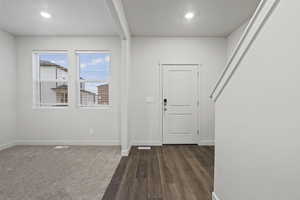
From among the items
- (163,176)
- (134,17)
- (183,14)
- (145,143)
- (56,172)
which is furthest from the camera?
(145,143)

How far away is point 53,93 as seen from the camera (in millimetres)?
3980

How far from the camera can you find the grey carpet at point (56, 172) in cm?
193

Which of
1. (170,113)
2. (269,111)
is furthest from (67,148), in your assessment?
(269,111)

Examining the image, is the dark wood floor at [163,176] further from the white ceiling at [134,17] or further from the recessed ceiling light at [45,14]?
the recessed ceiling light at [45,14]

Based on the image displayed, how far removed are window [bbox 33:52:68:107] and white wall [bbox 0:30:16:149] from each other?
45 cm

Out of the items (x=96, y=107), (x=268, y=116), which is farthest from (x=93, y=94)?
(x=268, y=116)

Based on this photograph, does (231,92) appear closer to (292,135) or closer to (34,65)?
(292,135)

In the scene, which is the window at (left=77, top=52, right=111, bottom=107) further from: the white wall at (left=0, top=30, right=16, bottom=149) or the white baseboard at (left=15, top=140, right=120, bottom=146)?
the white wall at (left=0, top=30, right=16, bottom=149)

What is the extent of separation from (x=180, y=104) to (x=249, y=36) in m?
2.84

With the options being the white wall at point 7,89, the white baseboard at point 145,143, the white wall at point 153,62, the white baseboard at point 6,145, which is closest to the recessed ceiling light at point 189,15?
the white wall at point 153,62

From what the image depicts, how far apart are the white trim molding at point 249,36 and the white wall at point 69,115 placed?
279 cm

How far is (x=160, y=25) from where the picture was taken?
10.7 feet

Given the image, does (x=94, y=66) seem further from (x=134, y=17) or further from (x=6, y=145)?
(x=6, y=145)

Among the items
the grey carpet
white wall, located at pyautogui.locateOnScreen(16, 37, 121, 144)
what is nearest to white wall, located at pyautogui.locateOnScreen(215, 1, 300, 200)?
the grey carpet
